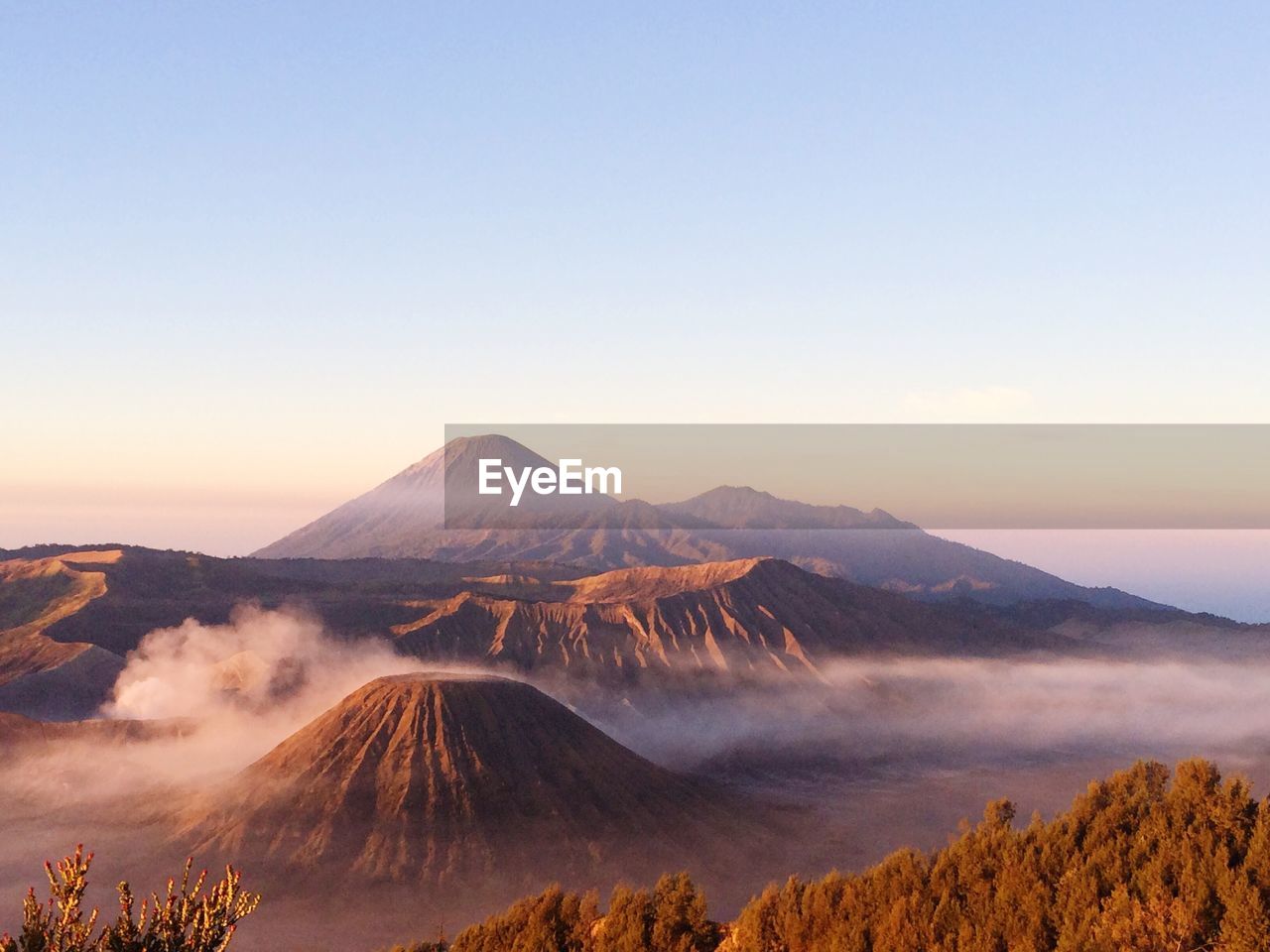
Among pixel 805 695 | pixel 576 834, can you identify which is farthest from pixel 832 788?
pixel 576 834

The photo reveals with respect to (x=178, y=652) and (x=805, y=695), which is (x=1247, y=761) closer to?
(x=805, y=695)

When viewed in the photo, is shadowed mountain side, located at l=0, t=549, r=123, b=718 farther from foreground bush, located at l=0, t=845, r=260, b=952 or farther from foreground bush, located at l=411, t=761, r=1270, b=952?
foreground bush, located at l=0, t=845, r=260, b=952

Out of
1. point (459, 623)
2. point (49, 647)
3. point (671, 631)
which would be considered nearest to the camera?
point (49, 647)

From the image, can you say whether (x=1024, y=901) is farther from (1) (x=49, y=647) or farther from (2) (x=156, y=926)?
(1) (x=49, y=647)

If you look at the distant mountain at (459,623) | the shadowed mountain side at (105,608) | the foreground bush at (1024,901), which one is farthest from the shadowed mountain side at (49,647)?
the foreground bush at (1024,901)

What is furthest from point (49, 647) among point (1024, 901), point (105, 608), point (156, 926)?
point (156, 926)
